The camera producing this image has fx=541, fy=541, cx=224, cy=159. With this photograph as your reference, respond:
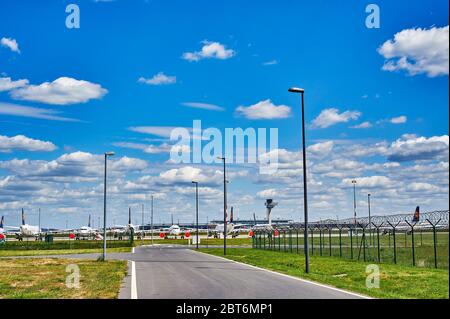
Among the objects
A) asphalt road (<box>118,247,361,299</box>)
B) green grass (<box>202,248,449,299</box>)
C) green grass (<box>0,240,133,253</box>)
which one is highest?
asphalt road (<box>118,247,361,299</box>)

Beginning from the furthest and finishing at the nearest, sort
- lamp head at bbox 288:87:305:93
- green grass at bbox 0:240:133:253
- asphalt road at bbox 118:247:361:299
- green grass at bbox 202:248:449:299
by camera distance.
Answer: green grass at bbox 0:240:133:253 < lamp head at bbox 288:87:305:93 < green grass at bbox 202:248:449:299 < asphalt road at bbox 118:247:361:299

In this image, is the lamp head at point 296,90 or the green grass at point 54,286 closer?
the green grass at point 54,286

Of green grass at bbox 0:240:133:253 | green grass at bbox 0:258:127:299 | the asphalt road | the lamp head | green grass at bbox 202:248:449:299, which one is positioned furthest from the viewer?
green grass at bbox 0:240:133:253

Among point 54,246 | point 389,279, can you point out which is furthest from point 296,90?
point 54,246

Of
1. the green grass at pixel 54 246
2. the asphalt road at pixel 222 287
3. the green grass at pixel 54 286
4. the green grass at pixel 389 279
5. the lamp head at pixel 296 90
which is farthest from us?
the green grass at pixel 54 246

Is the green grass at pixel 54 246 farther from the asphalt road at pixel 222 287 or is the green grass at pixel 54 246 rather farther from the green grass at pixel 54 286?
the asphalt road at pixel 222 287

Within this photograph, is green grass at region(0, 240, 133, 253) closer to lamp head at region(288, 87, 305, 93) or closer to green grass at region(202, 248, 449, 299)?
green grass at region(202, 248, 449, 299)

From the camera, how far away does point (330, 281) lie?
20016 mm

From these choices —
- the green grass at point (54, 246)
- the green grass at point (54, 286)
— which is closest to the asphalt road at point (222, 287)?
the green grass at point (54, 286)

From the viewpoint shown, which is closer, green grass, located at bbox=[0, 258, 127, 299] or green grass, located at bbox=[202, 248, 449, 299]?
green grass, located at bbox=[0, 258, 127, 299]

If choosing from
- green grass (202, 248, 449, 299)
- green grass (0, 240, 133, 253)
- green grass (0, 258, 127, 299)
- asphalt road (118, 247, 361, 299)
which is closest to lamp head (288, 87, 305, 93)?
green grass (202, 248, 449, 299)
